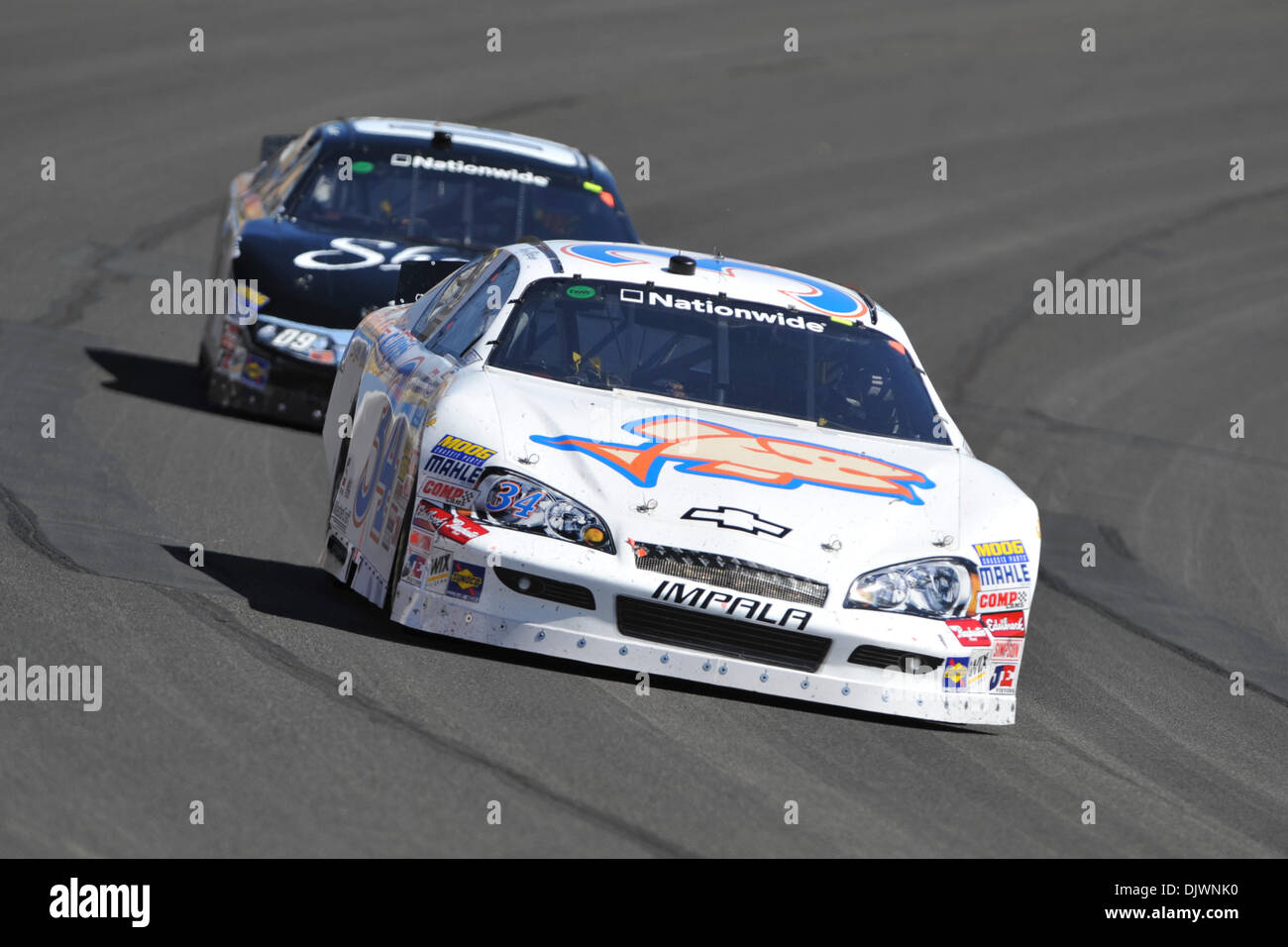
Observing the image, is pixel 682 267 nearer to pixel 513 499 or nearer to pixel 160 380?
pixel 513 499

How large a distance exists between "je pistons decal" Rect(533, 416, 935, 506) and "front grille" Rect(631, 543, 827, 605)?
288mm

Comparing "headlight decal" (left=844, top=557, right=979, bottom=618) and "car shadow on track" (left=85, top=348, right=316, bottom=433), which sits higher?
"headlight decal" (left=844, top=557, right=979, bottom=618)

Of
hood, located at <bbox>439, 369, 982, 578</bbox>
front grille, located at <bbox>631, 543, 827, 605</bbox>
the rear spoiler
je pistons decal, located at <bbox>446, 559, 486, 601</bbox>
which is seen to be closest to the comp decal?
the rear spoiler

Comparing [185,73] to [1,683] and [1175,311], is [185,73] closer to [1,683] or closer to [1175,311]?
[1175,311]

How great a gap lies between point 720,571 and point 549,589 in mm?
531

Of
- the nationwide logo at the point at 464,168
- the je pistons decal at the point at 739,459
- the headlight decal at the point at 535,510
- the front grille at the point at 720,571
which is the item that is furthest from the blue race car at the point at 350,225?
the front grille at the point at 720,571

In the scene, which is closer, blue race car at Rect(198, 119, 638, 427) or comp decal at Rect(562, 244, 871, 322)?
comp decal at Rect(562, 244, 871, 322)

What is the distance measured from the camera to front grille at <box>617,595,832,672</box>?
6266mm

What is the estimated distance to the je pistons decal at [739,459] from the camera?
659 cm

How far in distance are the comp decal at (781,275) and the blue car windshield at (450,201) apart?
3.24 metres

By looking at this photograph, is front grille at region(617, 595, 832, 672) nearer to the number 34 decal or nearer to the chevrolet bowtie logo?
the chevrolet bowtie logo

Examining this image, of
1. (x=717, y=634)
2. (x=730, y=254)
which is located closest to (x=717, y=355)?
(x=717, y=634)

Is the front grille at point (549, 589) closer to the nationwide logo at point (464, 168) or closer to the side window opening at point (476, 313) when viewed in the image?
the side window opening at point (476, 313)

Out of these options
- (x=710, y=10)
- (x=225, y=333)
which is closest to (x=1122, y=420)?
(x=225, y=333)
